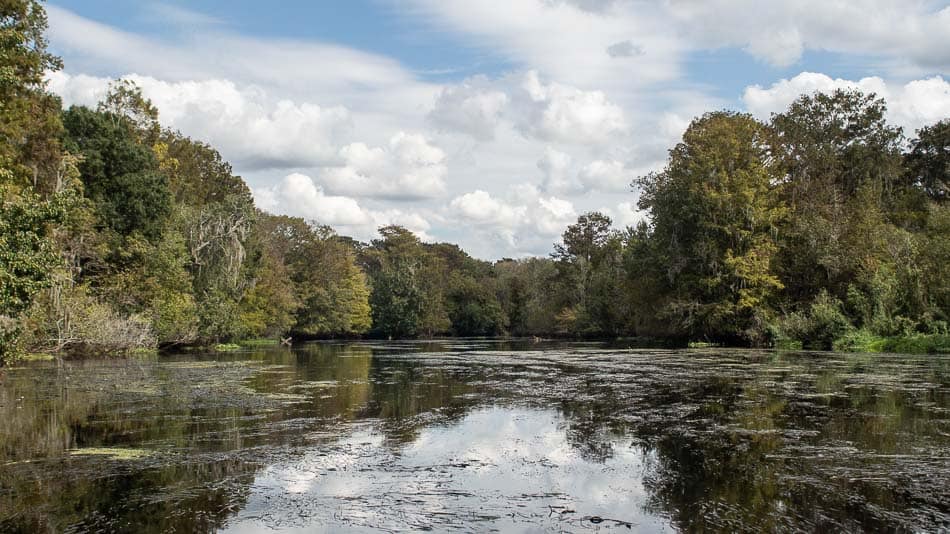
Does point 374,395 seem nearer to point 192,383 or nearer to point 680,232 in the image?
point 192,383

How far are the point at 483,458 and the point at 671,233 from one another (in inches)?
1506

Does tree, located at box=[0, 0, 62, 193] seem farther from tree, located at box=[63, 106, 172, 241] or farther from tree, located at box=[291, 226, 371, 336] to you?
tree, located at box=[291, 226, 371, 336]

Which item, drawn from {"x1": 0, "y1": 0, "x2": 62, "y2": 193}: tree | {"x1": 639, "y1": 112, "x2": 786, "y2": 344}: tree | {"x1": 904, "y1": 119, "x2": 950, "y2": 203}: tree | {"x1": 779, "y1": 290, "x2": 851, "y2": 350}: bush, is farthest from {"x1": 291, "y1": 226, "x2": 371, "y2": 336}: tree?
{"x1": 904, "y1": 119, "x2": 950, "y2": 203}: tree

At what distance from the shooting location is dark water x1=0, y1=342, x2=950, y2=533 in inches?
261

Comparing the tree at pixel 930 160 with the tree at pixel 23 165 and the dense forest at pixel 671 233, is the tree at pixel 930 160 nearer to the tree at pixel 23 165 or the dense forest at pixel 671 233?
the dense forest at pixel 671 233

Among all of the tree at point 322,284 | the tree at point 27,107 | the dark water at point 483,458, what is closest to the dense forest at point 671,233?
the tree at point 27,107

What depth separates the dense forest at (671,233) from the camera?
29.0 metres

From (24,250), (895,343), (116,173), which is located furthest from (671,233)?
(24,250)

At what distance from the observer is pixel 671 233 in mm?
45312

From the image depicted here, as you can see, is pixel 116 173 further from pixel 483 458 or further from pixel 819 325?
pixel 819 325

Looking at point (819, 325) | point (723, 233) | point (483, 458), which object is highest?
point (723, 233)

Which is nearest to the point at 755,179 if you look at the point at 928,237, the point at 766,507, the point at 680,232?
the point at 680,232

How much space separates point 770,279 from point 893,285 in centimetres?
781

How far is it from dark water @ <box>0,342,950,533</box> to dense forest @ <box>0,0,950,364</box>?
6.79 metres
